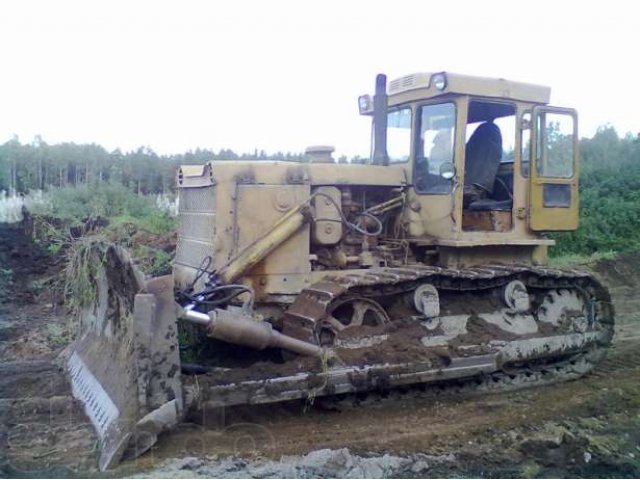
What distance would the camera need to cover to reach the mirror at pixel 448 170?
7.02m

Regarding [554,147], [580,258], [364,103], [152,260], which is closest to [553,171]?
[554,147]

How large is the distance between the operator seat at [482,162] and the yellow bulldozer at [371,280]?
16mm

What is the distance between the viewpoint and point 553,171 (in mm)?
7730

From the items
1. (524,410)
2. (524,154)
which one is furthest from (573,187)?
(524,410)

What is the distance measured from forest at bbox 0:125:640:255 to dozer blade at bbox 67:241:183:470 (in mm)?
10384

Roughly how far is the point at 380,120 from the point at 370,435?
344cm

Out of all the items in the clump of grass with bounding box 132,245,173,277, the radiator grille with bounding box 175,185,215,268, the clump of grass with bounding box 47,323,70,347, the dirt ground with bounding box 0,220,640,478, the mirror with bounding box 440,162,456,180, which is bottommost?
the dirt ground with bounding box 0,220,640,478

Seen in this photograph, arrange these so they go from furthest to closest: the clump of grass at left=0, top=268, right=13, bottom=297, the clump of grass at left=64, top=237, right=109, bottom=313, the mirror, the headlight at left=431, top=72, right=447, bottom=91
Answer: the clump of grass at left=0, top=268, right=13, bottom=297 < the mirror < the headlight at left=431, top=72, right=447, bottom=91 < the clump of grass at left=64, top=237, right=109, bottom=313

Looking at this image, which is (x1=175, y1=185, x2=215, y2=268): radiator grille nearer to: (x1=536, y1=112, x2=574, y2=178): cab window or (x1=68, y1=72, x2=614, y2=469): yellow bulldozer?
(x1=68, y1=72, x2=614, y2=469): yellow bulldozer

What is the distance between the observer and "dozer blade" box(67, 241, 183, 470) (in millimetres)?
4867

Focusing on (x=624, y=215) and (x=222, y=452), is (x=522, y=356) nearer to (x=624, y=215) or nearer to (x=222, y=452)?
(x=222, y=452)

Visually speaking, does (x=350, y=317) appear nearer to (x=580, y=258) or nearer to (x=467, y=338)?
(x=467, y=338)

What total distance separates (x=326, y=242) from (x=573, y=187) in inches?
124

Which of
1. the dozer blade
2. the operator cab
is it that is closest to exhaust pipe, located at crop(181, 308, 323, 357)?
the dozer blade
